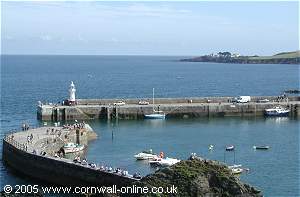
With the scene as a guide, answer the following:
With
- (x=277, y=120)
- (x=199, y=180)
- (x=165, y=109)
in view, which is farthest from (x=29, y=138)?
(x=277, y=120)

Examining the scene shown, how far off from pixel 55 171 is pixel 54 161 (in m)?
0.67

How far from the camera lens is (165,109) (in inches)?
3125

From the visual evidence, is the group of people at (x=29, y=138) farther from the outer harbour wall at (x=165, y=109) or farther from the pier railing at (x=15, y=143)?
the outer harbour wall at (x=165, y=109)

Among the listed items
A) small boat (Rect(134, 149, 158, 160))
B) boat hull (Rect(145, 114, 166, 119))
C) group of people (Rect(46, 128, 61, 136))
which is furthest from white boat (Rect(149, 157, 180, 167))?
boat hull (Rect(145, 114, 166, 119))

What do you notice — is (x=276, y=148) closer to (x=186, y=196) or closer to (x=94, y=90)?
(x=186, y=196)

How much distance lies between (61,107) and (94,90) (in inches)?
1988

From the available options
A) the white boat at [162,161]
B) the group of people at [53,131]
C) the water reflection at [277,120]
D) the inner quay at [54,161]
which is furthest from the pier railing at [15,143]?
the water reflection at [277,120]

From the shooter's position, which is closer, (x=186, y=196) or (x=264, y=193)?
(x=186, y=196)

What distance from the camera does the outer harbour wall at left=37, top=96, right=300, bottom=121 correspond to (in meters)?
75.3

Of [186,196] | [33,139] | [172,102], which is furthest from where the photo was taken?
[172,102]

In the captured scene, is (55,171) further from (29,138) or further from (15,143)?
(29,138)

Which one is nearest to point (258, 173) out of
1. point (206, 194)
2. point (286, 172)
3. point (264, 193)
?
point (286, 172)

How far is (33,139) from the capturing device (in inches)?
2025

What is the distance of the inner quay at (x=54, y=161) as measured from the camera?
40188mm
